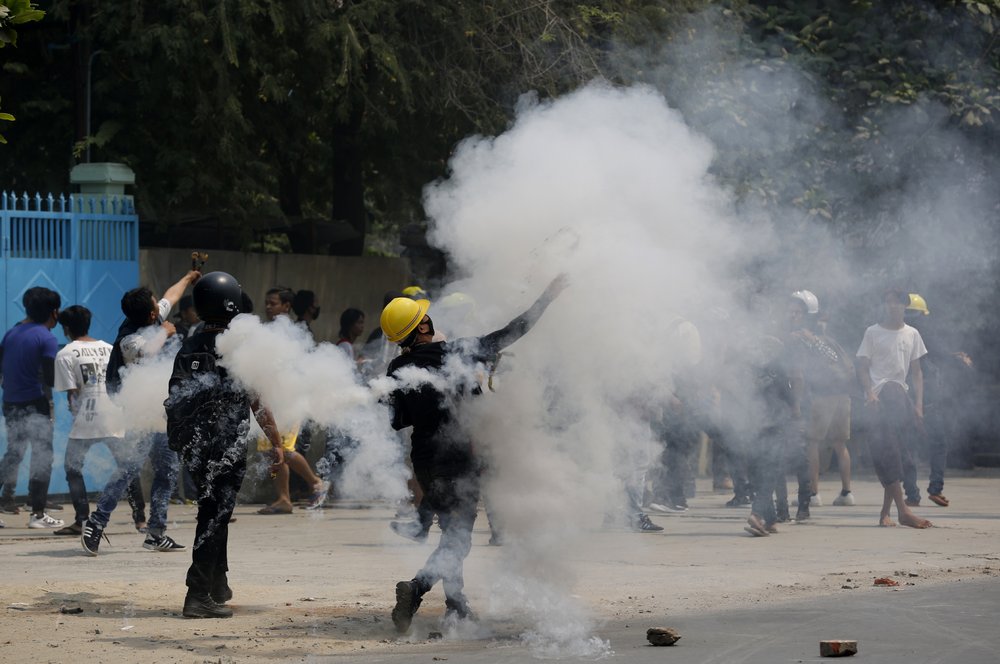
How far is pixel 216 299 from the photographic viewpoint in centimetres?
784

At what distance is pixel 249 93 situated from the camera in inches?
596

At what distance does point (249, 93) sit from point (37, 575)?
24.4ft

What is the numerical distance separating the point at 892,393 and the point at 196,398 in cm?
649

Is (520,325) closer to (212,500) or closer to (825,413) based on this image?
(212,500)

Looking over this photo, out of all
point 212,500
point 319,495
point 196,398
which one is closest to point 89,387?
point 319,495

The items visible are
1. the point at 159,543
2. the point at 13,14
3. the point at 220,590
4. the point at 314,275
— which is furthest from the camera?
the point at 314,275

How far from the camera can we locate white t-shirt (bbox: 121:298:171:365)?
9672 millimetres

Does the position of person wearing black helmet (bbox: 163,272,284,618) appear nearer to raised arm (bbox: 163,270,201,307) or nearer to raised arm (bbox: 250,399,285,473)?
raised arm (bbox: 250,399,285,473)

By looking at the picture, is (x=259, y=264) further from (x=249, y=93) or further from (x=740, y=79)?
(x=740, y=79)

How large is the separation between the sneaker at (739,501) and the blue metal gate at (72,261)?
5982 mm

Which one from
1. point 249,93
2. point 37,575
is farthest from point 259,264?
point 37,575

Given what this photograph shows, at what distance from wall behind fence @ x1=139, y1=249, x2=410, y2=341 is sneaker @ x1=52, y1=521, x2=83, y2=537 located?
3378mm

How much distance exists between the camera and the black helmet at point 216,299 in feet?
25.7

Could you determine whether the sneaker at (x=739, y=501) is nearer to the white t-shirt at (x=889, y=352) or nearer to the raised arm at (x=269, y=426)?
the white t-shirt at (x=889, y=352)
